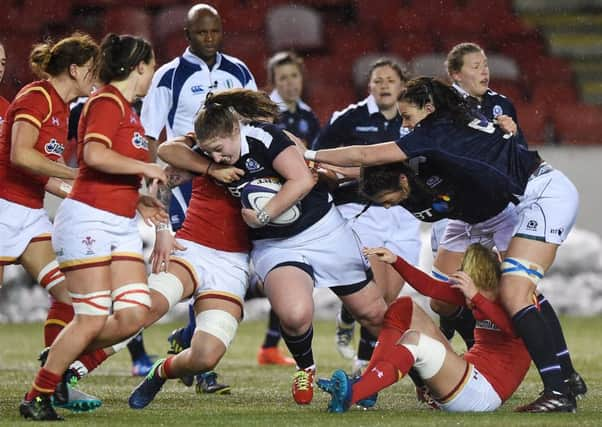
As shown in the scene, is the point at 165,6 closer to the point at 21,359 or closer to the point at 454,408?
the point at 21,359

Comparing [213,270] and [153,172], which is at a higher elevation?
[153,172]

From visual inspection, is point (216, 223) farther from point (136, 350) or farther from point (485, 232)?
point (136, 350)

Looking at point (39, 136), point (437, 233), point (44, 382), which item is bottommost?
point (44, 382)

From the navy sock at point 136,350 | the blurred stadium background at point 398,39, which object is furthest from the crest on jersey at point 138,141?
the blurred stadium background at point 398,39

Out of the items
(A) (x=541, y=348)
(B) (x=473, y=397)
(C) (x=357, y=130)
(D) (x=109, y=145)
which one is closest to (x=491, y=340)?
(A) (x=541, y=348)

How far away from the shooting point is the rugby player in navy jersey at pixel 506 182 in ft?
20.0

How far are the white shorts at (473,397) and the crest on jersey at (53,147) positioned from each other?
2.19 meters

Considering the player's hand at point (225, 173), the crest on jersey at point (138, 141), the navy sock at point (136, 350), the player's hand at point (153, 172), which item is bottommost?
the navy sock at point (136, 350)

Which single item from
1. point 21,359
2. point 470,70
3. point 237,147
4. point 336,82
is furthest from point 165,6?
point 237,147

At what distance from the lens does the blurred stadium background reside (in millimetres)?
13508

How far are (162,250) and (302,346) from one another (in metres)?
0.85

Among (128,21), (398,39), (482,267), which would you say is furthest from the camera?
(398,39)

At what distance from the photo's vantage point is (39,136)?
636cm

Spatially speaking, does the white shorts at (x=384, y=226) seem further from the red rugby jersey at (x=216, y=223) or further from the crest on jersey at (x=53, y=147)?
the crest on jersey at (x=53, y=147)
